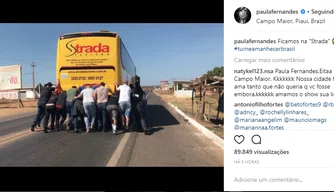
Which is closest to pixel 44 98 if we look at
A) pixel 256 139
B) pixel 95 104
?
pixel 95 104

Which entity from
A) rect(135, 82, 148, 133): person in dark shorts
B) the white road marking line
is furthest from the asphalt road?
rect(135, 82, 148, 133): person in dark shorts

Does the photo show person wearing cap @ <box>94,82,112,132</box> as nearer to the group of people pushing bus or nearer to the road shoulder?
the group of people pushing bus

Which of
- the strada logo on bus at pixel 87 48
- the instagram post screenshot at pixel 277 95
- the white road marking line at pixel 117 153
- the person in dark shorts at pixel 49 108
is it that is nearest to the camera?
the instagram post screenshot at pixel 277 95

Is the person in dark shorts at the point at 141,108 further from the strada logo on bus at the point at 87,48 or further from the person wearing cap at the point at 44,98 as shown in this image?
the person wearing cap at the point at 44,98

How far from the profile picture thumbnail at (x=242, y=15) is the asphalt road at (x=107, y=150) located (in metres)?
3.54

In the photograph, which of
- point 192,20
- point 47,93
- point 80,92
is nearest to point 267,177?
point 192,20

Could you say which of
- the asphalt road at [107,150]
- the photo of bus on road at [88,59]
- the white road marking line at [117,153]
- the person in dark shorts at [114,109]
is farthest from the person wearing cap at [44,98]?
the white road marking line at [117,153]

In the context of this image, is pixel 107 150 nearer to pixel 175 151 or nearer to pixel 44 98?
pixel 175 151

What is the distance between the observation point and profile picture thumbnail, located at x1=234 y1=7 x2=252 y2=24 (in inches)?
88.4

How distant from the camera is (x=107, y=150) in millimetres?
6121

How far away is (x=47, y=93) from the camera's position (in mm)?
8945

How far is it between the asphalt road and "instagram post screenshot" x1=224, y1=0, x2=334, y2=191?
116 inches

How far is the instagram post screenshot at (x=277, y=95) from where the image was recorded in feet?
7.23

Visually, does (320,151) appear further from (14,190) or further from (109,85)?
(109,85)
